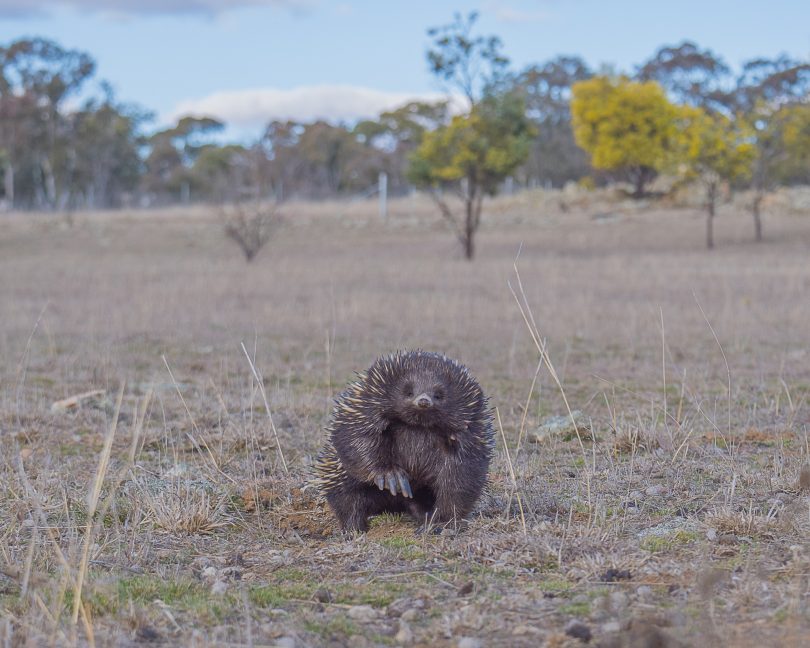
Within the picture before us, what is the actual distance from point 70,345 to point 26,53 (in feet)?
163

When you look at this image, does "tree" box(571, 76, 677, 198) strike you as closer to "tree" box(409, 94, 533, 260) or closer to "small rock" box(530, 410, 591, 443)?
"tree" box(409, 94, 533, 260)

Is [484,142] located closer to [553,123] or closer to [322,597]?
[322,597]

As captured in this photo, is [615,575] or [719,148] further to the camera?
[719,148]

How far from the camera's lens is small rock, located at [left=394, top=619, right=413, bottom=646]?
147 inches

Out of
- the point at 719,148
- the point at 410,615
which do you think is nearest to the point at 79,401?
the point at 410,615

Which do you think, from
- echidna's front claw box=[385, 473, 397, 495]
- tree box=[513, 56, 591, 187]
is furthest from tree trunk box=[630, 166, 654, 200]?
echidna's front claw box=[385, 473, 397, 495]

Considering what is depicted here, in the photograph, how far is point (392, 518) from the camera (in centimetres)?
573

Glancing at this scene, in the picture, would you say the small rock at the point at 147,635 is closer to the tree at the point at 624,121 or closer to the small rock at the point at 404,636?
the small rock at the point at 404,636

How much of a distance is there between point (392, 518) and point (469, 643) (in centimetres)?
213

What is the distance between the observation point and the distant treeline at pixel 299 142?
52.8 meters

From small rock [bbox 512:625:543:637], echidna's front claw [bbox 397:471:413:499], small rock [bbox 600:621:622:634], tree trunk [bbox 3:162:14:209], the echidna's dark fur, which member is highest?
tree trunk [bbox 3:162:14:209]

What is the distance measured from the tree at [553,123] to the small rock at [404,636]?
208 feet

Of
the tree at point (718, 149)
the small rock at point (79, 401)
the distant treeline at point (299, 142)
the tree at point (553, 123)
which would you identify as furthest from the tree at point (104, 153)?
the small rock at point (79, 401)

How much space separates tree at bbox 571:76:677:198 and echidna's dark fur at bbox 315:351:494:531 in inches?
1904
